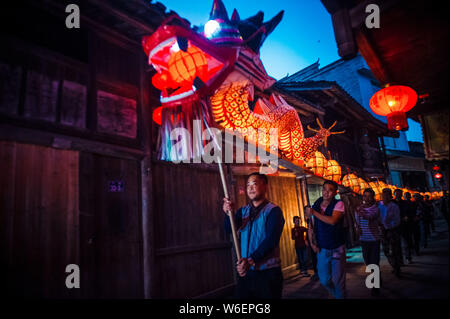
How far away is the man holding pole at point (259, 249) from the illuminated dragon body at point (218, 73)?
177 cm

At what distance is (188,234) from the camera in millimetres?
7191

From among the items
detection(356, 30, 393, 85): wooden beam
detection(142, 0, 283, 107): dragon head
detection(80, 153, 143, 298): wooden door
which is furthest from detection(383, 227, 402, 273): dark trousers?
detection(142, 0, 283, 107): dragon head

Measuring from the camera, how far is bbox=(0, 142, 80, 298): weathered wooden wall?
432 centimetres

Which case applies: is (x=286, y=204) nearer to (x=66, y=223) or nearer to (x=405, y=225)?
(x=405, y=225)

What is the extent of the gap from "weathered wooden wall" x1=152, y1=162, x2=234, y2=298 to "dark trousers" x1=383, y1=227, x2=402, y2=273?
207 inches

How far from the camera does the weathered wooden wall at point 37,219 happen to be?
4316mm

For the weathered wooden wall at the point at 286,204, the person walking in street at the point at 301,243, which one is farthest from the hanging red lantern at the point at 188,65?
the person walking in street at the point at 301,243

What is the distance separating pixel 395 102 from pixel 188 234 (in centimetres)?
599

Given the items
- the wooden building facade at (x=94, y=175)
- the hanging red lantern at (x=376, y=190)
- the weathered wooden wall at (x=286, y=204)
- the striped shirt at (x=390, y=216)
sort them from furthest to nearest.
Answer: the hanging red lantern at (x=376, y=190) < the weathered wooden wall at (x=286, y=204) < the striped shirt at (x=390, y=216) < the wooden building facade at (x=94, y=175)

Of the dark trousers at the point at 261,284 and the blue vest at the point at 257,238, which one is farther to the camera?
the blue vest at the point at 257,238

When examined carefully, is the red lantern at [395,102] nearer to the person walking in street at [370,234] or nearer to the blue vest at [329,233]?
the person walking in street at [370,234]

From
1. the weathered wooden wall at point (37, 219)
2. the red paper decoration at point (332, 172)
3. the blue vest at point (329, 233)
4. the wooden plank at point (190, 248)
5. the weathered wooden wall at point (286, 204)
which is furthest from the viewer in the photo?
the weathered wooden wall at point (286, 204)

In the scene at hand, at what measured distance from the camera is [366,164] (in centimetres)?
1884
